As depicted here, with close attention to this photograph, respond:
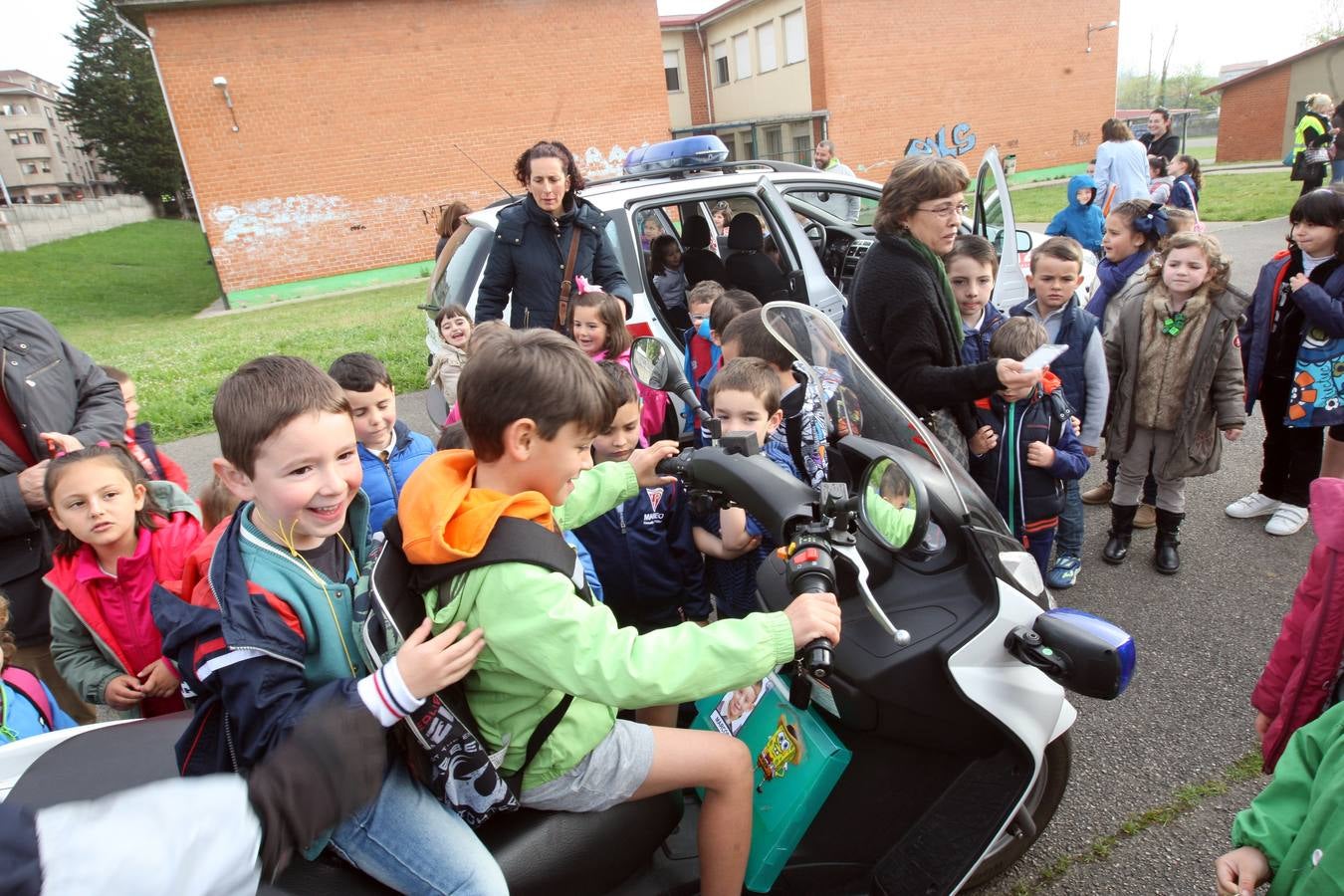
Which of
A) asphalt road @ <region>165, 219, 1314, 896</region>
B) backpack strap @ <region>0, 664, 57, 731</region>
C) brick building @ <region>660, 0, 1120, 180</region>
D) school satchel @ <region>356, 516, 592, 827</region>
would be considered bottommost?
asphalt road @ <region>165, 219, 1314, 896</region>

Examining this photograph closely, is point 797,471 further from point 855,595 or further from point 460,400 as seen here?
point 460,400

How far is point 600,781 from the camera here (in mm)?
1583

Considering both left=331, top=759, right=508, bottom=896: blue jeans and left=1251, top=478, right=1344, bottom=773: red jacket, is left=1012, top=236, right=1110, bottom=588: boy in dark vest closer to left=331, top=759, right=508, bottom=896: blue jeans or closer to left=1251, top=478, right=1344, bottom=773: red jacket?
left=1251, top=478, right=1344, bottom=773: red jacket

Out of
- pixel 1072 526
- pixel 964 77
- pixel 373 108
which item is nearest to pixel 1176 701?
pixel 1072 526

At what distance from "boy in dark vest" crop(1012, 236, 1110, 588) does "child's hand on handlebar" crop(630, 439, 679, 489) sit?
2.22 metres

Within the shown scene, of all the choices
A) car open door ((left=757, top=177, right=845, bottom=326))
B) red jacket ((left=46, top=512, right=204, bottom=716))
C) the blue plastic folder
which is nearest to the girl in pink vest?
red jacket ((left=46, top=512, right=204, bottom=716))

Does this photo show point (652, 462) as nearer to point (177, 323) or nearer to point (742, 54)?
point (177, 323)

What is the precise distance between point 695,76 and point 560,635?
3609 cm

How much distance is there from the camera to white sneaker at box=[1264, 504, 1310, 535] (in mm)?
3834

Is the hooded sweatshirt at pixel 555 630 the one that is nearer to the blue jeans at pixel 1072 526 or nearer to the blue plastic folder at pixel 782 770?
the blue plastic folder at pixel 782 770

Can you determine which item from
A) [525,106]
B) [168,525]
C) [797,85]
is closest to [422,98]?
[525,106]

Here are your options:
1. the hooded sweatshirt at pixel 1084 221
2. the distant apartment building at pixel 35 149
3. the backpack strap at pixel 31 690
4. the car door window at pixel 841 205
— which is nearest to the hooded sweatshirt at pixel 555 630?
the backpack strap at pixel 31 690

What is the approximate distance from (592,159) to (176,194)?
117ft

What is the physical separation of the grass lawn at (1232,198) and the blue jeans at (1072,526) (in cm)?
960
